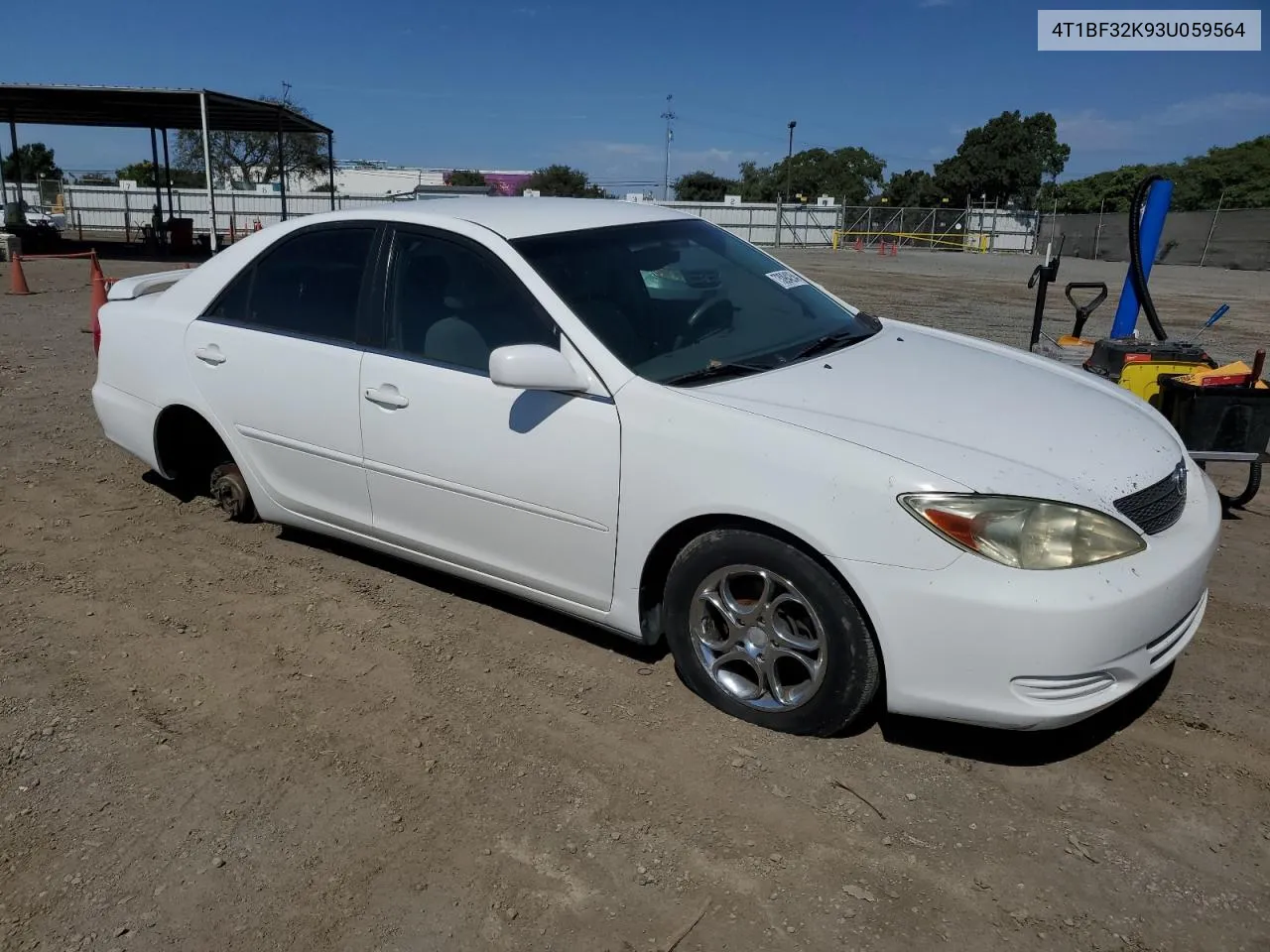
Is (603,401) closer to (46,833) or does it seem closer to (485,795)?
(485,795)

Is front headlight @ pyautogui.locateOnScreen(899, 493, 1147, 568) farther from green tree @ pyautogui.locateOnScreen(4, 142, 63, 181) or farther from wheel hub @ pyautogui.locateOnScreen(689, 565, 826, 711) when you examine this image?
green tree @ pyautogui.locateOnScreen(4, 142, 63, 181)

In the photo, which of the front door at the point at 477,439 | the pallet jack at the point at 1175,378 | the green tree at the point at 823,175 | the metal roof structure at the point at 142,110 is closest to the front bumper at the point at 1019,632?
the front door at the point at 477,439

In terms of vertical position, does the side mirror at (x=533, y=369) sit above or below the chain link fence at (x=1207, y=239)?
below

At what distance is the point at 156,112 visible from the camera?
86.6 feet

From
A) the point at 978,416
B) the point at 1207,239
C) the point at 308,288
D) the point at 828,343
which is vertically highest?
the point at 1207,239

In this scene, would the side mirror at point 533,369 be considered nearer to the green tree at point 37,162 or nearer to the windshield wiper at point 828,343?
the windshield wiper at point 828,343

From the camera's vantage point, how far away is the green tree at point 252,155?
59.2 meters

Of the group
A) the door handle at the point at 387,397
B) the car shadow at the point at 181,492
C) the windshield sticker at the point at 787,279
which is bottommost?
the car shadow at the point at 181,492

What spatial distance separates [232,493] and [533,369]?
240 cm

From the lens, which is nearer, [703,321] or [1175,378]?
[703,321]

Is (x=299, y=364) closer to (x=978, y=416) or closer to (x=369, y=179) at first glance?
(x=978, y=416)

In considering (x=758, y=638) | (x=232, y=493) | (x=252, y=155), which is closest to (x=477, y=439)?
(x=758, y=638)

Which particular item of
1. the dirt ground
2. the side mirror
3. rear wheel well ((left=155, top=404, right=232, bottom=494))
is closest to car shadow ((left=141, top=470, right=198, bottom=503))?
rear wheel well ((left=155, top=404, right=232, bottom=494))

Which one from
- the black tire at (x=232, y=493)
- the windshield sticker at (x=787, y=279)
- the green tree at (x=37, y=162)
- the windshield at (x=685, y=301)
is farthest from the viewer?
the green tree at (x=37, y=162)
